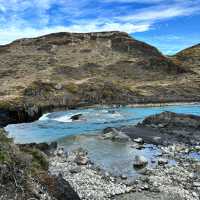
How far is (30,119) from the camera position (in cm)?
5769

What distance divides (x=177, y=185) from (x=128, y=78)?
77.5m

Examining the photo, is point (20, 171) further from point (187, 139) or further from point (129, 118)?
point (129, 118)

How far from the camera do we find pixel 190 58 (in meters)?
130

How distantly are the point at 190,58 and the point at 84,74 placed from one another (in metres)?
48.3

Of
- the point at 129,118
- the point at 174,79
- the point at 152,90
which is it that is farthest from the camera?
the point at 174,79

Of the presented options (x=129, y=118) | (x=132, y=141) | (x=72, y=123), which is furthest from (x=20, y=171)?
(x=129, y=118)

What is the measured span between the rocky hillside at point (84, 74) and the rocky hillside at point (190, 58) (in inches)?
544

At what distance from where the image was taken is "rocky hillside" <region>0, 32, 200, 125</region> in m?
75.3

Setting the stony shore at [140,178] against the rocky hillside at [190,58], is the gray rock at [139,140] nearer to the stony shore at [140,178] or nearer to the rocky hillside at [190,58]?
the stony shore at [140,178]

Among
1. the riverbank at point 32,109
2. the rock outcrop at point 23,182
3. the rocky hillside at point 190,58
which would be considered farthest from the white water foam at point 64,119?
the rocky hillside at point 190,58

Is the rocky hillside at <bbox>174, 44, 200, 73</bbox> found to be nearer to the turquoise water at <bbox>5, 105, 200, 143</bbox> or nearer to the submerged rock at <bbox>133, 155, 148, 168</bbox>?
the turquoise water at <bbox>5, 105, 200, 143</bbox>

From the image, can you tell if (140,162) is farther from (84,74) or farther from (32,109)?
(84,74)

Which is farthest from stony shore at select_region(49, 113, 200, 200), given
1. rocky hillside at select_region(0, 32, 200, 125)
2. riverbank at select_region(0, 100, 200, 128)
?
rocky hillside at select_region(0, 32, 200, 125)

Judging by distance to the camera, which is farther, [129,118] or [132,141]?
[129,118]
